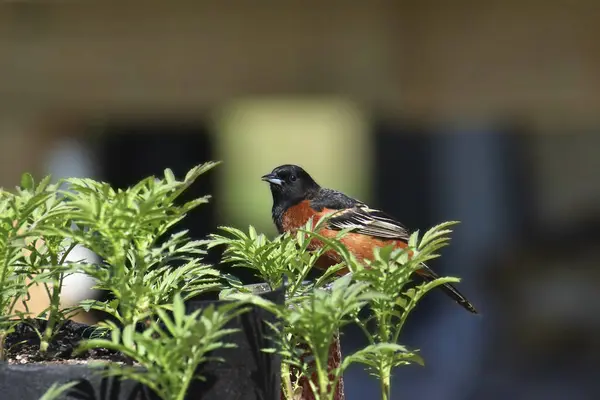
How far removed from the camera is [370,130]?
4586 mm

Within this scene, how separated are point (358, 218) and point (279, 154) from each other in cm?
648

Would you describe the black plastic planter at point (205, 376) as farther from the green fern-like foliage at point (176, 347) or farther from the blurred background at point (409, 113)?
the blurred background at point (409, 113)

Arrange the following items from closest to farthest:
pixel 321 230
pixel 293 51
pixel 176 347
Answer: pixel 176 347
pixel 321 230
pixel 293 51

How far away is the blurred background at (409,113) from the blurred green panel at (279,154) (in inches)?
10.9

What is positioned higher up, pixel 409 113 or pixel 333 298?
pixel 409 113

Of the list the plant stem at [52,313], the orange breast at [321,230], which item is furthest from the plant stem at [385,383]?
the orange breast at [321,230]

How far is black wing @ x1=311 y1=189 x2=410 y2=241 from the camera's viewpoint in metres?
2.72

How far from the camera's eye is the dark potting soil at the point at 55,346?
1.06 metres

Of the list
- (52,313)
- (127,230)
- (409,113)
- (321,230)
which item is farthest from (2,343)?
(409,113)

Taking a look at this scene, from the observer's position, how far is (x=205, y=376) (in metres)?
0.90

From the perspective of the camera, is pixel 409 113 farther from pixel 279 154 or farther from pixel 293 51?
pixel 279 154

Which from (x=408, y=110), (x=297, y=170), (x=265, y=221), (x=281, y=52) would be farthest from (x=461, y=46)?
(x=265, y=221)

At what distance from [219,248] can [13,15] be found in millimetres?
1222

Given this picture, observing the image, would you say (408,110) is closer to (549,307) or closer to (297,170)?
→ (297,170)
